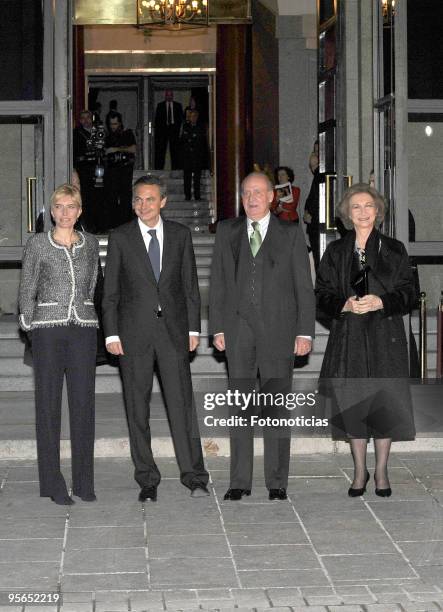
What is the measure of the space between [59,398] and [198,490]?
1025 millimetres

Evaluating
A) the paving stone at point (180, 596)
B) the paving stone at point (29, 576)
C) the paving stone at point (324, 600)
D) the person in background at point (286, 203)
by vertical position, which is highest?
the person in background at point (286, 203)

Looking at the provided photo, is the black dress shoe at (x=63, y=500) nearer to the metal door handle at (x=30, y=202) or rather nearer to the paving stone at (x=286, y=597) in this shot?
the paving stone at (x=286, y=597)

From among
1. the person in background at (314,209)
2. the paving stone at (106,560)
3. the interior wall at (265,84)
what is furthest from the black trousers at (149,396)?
the interior wall at (265,84)

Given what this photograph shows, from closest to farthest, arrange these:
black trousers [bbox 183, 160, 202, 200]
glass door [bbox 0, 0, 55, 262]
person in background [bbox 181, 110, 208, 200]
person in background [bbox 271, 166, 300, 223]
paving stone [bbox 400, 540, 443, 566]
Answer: paving stone [bbox 400, 540, 443, 566], glass door [bbox 0, 0, 55, 262], person in background [bbox 271, 166, 300, 223], person in background [bbox 181, 110, 208, 200], black trousers [bbox 183, 160, 202, 200]

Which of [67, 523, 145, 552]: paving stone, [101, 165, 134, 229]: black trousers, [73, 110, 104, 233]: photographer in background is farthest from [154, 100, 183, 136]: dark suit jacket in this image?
[67, 523, 145, 552]: paving stone

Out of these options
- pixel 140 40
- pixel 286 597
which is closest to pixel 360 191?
pixel 286 597

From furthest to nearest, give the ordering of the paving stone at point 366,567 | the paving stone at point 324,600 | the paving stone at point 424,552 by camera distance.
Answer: the paving stone at point 424,552
the paving stone at point 366,567
the paving stone at point 324,600

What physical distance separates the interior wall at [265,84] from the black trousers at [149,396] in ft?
54.3

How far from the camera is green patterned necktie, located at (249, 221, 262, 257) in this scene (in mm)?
7531

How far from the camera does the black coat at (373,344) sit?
7523 millimetres

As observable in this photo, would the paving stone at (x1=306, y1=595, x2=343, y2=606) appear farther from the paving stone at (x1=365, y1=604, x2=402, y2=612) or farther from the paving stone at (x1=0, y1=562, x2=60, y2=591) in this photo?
the paving stone at (x1=0, y1=562, x2=60, y2=591)

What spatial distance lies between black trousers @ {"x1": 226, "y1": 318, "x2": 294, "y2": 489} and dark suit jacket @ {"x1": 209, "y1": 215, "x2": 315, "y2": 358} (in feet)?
0.23

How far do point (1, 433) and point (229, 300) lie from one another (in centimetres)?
250

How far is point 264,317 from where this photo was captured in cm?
743
